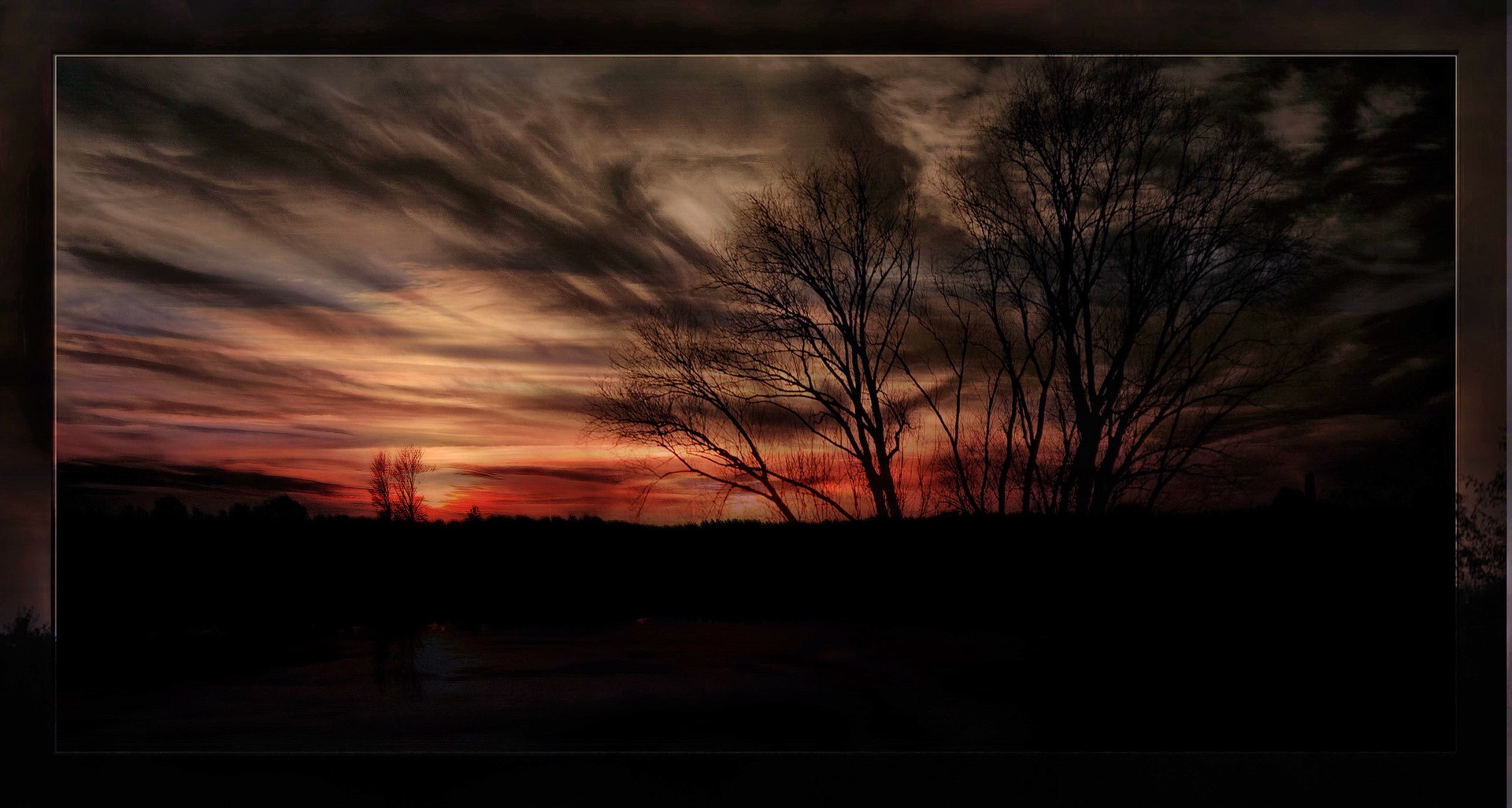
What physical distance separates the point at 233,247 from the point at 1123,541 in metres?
2.52

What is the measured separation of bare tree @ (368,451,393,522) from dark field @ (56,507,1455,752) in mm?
51

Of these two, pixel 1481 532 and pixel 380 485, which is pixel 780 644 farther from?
pixel 1481 532

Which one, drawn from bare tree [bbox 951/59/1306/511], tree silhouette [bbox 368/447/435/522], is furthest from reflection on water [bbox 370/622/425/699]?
bare tree [bbox 951/59/1306/511]

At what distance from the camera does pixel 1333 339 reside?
8.80 ft

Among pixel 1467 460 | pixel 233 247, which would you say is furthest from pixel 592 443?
pixel 1467 460

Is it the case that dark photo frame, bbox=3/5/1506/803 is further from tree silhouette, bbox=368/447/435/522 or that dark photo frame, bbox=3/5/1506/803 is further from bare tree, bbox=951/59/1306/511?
tree silhouette, bbox=368/447/435/522

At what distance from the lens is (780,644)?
8.82 ft

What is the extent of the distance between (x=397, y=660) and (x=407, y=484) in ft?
1.56

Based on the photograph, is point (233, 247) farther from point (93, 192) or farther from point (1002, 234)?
point (1002, 234)

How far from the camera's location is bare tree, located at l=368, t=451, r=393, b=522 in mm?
2662

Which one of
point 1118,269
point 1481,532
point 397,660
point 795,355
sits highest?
point 1118,269
